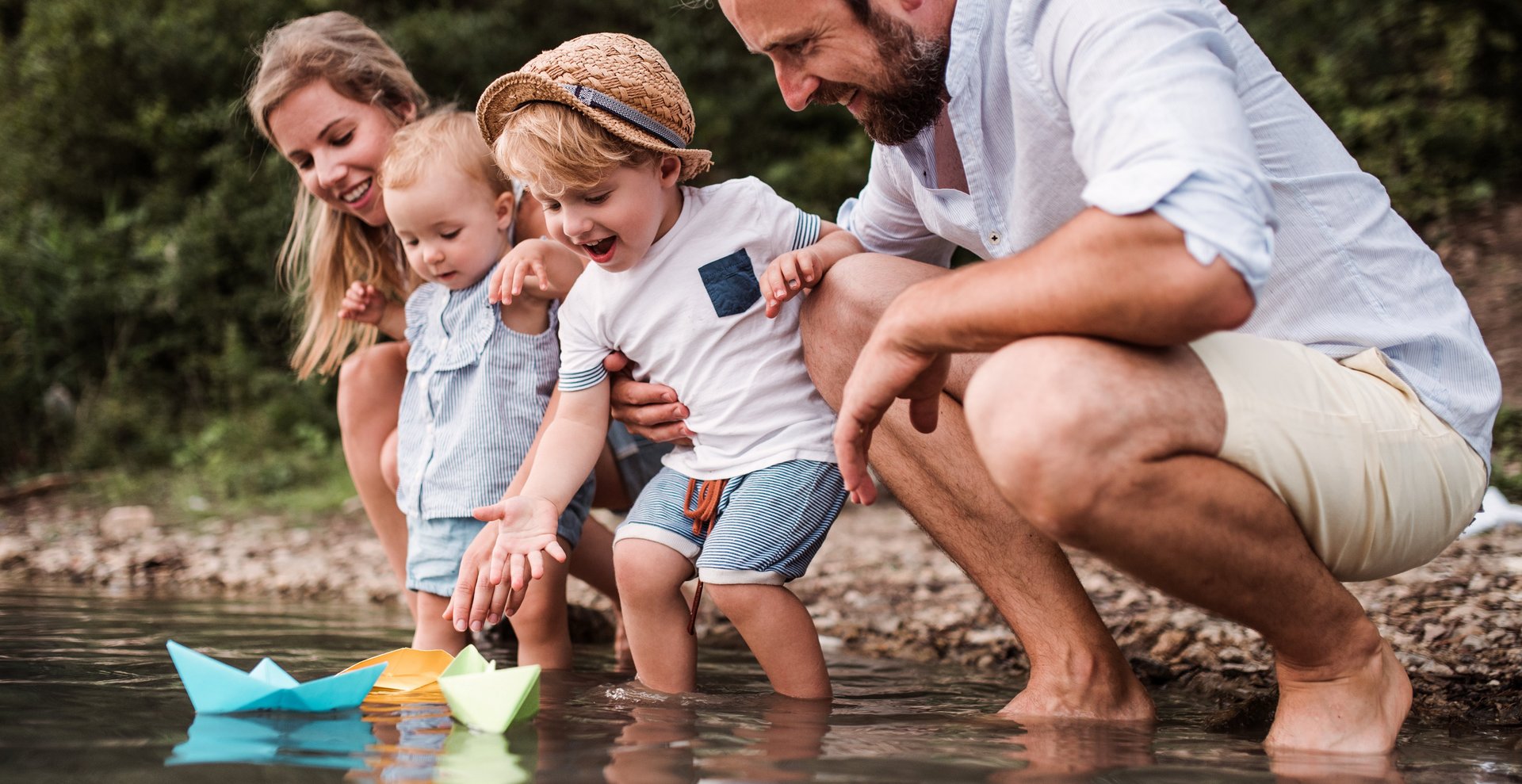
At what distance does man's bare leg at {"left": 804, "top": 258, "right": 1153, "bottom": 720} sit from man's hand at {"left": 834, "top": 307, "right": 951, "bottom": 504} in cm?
31

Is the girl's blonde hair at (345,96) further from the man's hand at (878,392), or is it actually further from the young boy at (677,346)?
the man's hand at (878,392)

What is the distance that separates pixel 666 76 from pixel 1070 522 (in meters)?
1.31

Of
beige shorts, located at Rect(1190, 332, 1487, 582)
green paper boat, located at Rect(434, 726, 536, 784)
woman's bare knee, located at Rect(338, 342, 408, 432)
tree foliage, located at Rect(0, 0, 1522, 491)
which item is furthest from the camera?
tree foliage, located at Rect(0, 0, 1522, 491)

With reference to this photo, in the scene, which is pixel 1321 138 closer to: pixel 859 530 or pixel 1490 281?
pixel 859 530

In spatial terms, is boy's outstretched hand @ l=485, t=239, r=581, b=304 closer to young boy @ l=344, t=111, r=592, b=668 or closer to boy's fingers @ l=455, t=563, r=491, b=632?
young boy @ l=344, t=111, r=592, b=668

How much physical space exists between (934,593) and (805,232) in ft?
5.45

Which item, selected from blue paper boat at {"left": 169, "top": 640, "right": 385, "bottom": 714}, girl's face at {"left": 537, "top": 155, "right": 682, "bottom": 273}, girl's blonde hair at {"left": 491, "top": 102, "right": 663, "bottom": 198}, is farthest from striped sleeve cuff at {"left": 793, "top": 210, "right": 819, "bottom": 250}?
blue paper boat at {"left": 169, "top": 640, "right": 385, "bottom": 714}

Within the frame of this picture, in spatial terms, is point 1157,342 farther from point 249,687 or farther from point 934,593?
point 934,593

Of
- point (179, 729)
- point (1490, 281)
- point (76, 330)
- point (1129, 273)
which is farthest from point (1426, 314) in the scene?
point (76, 330)

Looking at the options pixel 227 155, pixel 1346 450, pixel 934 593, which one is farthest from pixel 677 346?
pixel 227 155

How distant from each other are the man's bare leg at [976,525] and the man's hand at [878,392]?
12.3 inches

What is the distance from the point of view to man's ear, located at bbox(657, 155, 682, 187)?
2.55 meters

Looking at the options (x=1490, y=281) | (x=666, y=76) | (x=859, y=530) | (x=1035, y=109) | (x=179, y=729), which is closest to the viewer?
(x=179, y=729)

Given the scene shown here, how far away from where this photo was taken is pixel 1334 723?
186 cm
